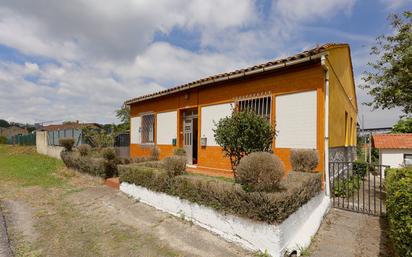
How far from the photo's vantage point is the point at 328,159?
6727 millimetres

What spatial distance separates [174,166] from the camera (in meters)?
6.34

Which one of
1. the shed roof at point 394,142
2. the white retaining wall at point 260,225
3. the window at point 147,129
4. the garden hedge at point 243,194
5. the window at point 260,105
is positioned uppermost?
the window at point 260,105

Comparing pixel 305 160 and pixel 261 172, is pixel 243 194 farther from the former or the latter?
pixel 305 160

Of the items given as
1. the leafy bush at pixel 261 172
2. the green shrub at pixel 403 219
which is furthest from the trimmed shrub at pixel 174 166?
the green shrub at pixel 403 219

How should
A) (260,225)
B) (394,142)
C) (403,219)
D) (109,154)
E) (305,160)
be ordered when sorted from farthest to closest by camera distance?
1. (394,142)
2. (109,154)
3. (305,160)
4. (260,225)
5. (403,219)

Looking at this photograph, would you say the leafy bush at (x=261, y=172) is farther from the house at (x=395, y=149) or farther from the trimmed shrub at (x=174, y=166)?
the house at (x=395, y=149)

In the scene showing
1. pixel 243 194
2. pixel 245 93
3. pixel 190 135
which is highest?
pixel 245 93

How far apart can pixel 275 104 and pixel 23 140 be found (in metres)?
30.7

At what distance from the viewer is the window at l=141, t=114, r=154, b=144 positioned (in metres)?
13.1

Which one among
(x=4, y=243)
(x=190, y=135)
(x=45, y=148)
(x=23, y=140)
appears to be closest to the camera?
(x=4, y=243)

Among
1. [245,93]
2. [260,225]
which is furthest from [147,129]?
[260,225]

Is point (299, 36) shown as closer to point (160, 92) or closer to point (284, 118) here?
point (284, 118)

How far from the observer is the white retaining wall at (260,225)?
13.7 feet

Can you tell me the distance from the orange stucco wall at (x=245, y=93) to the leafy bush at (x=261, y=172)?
2.77 metres
